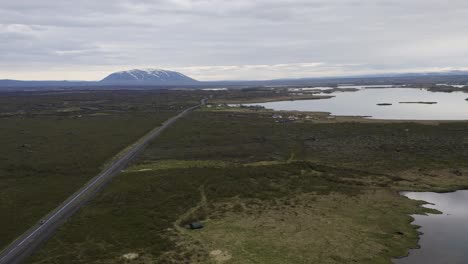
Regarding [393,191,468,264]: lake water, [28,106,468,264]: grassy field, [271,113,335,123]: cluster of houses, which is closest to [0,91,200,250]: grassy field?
[28,106,468,264]: grassy field

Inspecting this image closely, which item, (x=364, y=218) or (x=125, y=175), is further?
(x=125, y=175)

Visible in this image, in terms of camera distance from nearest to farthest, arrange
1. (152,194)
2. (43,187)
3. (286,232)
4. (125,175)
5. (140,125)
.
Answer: (286,232)
(152,194)
(43,187)
(125,175)
(140,125)

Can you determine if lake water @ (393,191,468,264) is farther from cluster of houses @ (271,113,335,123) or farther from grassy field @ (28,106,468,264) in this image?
cluster of houses @ (271,113,335,123)

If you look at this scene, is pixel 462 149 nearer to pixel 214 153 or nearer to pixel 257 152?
pixel 257 152

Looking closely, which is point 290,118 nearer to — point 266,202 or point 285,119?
point 285,119

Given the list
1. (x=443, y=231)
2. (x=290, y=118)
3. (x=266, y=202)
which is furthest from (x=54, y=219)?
(x=290, y=118)

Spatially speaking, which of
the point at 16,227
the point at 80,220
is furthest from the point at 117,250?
the point at 16,227

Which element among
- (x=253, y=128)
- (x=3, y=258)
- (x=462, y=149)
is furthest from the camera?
(x=253, y=128)
